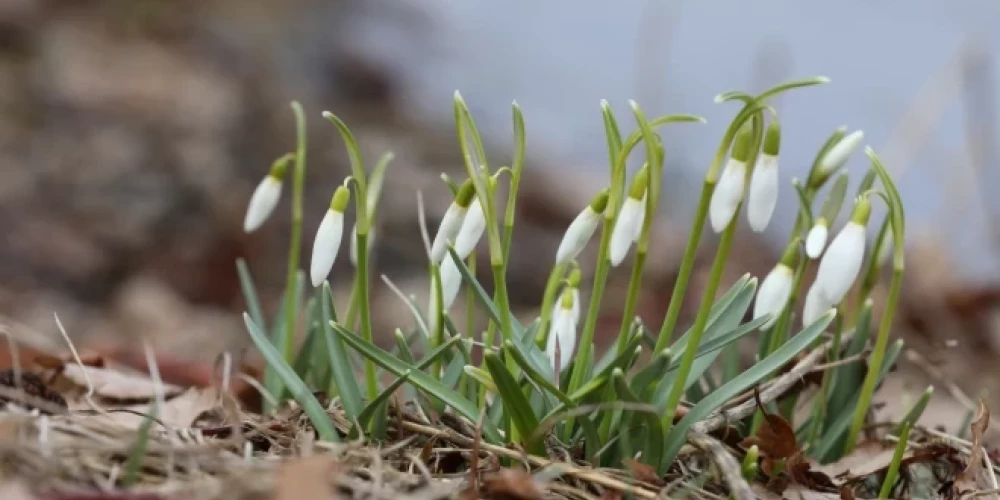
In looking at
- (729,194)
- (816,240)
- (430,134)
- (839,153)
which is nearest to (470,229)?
(729,194)

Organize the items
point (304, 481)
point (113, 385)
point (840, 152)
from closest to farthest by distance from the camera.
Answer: point (304, 481) < point (840, 152) < point (113, 385)

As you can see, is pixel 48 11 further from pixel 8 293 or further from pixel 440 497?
pixel 440 497

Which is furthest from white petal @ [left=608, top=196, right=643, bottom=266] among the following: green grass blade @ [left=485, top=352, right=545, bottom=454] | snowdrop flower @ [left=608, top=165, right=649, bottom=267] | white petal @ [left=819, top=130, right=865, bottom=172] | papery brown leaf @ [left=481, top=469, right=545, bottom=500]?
white petal @ [left=819, top=130, right=865, bottom=172]

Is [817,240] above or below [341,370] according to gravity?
above

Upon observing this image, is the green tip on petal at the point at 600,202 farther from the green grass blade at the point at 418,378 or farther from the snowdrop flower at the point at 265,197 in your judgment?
the snowdrop flower at the point at 265,197

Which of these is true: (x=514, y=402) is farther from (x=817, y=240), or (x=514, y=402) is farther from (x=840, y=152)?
(x=840, y=152)

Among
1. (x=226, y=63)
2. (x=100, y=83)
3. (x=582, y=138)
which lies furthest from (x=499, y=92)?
(x=100, y=83)
